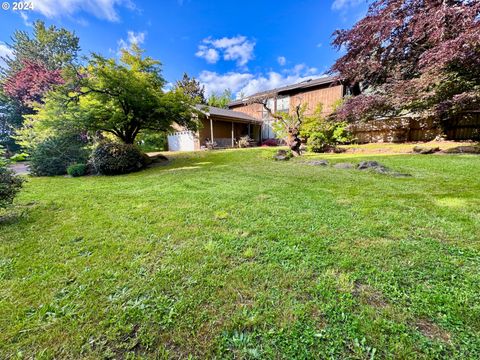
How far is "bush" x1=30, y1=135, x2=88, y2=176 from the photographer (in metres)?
8.09

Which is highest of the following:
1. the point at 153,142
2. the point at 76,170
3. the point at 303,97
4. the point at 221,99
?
the point at 221,99

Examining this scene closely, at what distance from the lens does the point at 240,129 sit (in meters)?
19.4

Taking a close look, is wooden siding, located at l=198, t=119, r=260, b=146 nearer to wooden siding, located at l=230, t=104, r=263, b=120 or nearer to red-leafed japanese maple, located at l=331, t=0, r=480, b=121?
wooden siding, located at l=230, t=104, r=263, b=120

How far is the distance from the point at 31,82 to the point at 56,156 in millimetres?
15734

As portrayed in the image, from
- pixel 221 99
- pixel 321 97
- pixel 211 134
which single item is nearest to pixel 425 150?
pixel 321 97

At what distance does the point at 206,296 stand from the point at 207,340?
1.20 ft

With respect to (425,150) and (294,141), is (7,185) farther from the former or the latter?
(425,150)

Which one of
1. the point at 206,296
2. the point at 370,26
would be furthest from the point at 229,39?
the point at 206,296

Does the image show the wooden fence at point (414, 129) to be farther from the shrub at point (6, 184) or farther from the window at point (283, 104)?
the shrub at point (6, 184)

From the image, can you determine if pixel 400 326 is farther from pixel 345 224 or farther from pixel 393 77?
pixel 393 77

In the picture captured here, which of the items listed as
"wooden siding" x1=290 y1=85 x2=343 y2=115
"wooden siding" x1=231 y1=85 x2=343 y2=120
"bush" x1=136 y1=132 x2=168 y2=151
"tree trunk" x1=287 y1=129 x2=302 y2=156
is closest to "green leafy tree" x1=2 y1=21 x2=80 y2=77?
"bush" x1=136 y1=132 x2=168 y2=151

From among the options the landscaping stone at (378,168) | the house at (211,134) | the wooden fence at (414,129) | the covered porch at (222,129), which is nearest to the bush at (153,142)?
the house at (211,134)

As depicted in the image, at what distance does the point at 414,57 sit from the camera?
32.9ft

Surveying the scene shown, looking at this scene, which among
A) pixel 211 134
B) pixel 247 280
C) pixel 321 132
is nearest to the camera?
pixel 247 280
